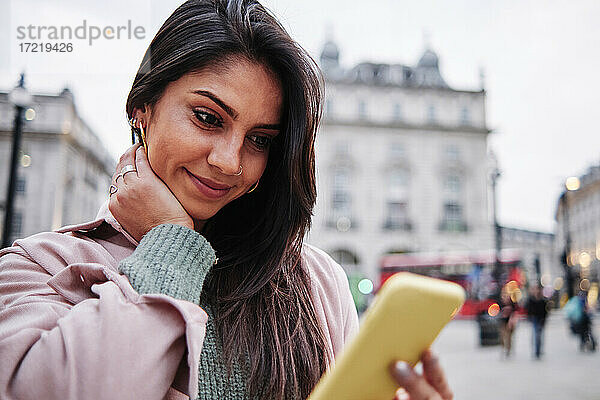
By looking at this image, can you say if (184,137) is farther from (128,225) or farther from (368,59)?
(368,59)

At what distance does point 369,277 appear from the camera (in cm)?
3086

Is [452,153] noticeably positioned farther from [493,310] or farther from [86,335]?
[86,335]

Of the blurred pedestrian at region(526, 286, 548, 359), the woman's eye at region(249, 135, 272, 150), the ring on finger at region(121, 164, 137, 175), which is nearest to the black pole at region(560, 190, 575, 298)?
the blurred pedestrian at region(526, 286, 548, 359)

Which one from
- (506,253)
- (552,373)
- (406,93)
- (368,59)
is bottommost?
(552,373)

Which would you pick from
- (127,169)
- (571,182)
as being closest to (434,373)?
(127,169)

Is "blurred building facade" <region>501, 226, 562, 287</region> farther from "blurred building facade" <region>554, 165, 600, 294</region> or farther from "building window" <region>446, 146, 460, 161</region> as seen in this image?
"building window" <region>446, 146, 460, 161</region>

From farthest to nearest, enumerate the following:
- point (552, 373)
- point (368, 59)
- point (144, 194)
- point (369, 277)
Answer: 1. point (368, 59)
2. point (369, 277)
3. point (552, 373)
4. point (144, 194)

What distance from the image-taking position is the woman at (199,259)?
0.77m

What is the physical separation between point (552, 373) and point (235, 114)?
9.11 meters

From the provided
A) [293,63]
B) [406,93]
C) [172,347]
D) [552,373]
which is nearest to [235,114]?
[293,63]

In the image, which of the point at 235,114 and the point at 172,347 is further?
the point at 235,114

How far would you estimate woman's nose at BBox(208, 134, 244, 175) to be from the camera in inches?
43.3

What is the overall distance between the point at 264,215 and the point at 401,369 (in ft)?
2.55

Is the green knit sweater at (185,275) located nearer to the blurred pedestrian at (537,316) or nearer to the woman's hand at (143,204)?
the woman's hand at (143,204)
